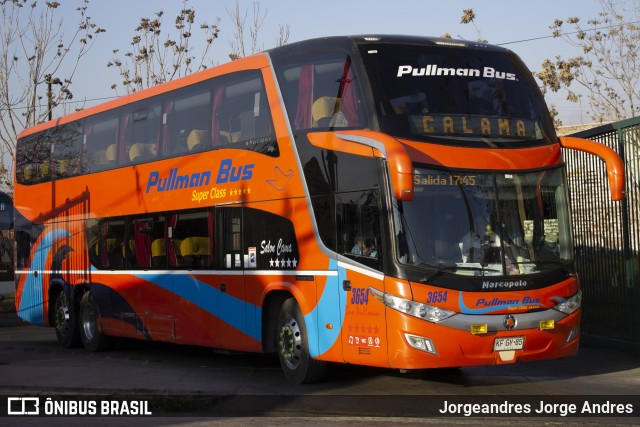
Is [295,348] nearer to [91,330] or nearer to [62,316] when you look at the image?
[91,330]

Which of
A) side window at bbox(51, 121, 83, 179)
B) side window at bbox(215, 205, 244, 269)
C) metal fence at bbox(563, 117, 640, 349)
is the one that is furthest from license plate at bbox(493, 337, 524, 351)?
side window at bbox(51, 121, 83, 179)

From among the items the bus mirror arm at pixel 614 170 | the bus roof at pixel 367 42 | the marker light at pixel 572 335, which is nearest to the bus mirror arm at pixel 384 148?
the bus roof at pixel 367 42

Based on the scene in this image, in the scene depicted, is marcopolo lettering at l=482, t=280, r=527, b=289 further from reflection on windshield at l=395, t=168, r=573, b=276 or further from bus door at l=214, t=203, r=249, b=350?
bus door at l=214, t=203, r=249, b=350

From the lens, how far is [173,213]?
16.8 metres

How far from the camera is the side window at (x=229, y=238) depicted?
49.1ft

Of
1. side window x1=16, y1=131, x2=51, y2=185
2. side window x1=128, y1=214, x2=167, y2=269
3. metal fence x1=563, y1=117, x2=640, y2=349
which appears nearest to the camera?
metal fence x1=563, y1=117, x2=640, y2=349

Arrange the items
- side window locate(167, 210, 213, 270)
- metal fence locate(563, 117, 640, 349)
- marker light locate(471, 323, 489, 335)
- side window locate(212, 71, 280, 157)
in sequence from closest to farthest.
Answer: marker light locate(471, 323, 489, 335) → side window locate(212, 71, 280, 157) → side window locate(167, 210, 213, 270) → metal fence locate(563, 117, 640, 349)

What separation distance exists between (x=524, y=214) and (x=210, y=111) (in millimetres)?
5616

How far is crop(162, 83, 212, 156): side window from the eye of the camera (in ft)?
52.1

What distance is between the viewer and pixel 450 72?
12.8 metres

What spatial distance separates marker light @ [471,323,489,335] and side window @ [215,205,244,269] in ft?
14.2

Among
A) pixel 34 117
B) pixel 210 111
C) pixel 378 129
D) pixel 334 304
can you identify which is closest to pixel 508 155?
pixel 378 129

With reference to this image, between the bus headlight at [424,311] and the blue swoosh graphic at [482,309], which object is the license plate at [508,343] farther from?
the bus headlight at [424,311]

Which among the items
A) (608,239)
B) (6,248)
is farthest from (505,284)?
(6,248)
